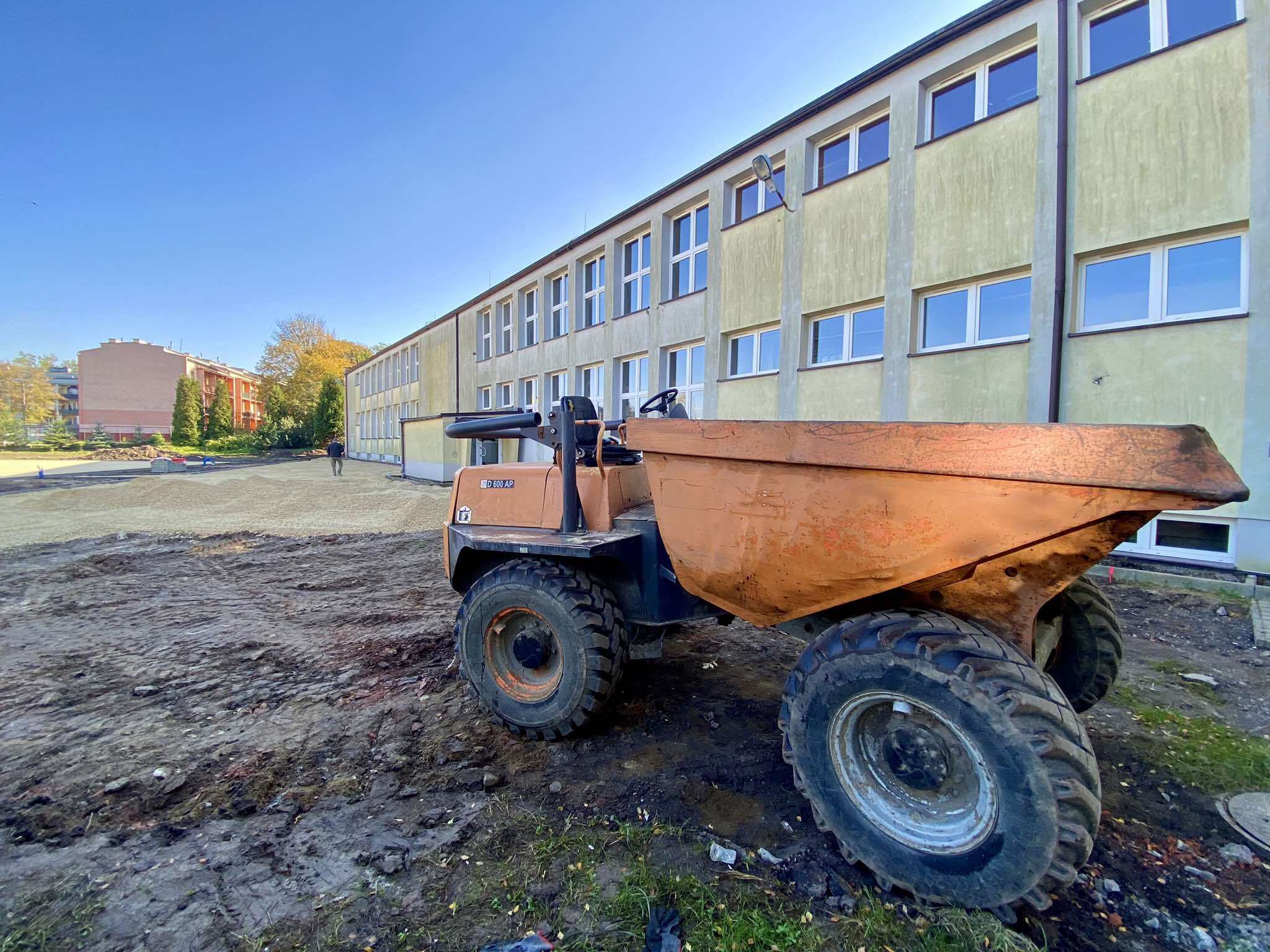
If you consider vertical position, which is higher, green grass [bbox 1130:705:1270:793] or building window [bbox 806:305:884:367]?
building window [bbox 806:305:884:367]

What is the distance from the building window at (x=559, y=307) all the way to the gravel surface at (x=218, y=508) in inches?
243

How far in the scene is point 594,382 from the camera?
15.6 meters

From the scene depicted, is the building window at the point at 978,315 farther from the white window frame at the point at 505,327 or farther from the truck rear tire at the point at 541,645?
the white window frame at the point at 505,327

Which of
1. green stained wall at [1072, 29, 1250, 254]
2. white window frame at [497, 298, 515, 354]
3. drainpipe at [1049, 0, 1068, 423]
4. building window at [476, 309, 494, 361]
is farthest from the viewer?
building window at [476, 309, 494, 361]

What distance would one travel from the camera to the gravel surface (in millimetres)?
10539

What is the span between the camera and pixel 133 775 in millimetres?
2586

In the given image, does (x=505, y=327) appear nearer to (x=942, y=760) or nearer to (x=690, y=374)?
(x=690, y=374)

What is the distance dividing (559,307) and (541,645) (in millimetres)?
15905

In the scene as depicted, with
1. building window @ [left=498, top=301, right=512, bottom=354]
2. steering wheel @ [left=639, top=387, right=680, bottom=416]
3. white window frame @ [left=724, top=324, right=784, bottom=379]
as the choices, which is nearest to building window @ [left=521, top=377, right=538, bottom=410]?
building window @ [left=498, top=301, right=512, bottom=354]

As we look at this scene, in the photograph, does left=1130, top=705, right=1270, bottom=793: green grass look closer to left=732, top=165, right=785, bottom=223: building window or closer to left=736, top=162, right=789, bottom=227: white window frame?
left=736, top=162, right=789, bottom=227: white window frame

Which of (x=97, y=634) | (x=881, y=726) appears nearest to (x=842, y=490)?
(x=881, y=726)

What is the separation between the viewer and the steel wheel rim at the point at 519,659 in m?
2.94

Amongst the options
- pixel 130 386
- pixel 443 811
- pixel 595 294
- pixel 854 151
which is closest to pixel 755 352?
pixel 854 151

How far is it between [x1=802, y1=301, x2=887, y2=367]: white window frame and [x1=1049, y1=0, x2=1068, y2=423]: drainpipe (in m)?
2.14
